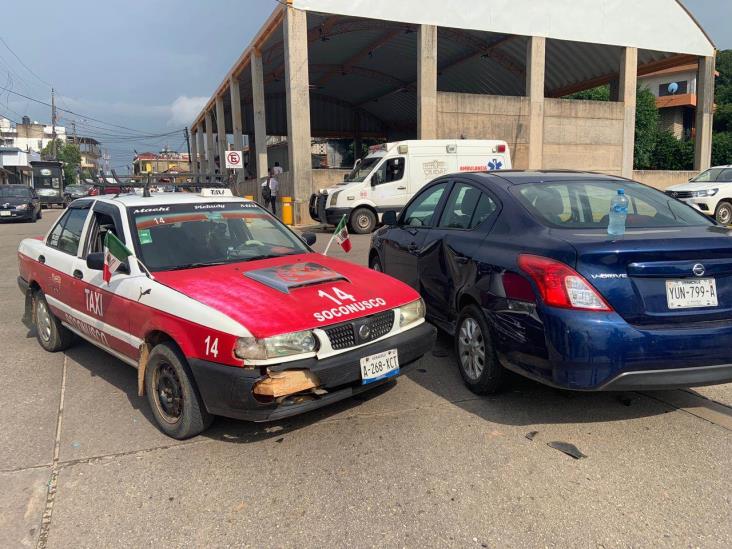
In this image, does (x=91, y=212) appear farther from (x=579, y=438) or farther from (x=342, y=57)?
(x=342, y=57)

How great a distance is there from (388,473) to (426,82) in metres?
19.4

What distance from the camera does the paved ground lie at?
2621 mm

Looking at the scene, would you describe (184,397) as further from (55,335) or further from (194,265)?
(55,335)

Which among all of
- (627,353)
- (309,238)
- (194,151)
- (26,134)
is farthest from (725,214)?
(26,134)

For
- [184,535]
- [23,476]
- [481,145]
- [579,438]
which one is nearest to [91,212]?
[23,476]

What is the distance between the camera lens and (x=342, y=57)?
31.6 meters

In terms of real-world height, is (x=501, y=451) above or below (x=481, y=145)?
below

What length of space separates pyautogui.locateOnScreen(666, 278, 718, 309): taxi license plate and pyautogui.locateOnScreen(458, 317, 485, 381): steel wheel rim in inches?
48.0

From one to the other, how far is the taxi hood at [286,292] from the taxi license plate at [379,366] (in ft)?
0.90

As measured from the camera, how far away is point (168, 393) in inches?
142

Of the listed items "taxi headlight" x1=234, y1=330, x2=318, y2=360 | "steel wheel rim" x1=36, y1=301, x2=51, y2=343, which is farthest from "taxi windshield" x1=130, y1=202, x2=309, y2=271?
"steel wheel rim" x1=36, y1=301, x2=51, y2=343

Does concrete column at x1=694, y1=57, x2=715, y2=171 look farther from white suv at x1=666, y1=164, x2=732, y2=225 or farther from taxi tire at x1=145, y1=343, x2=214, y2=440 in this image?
taxi tire at x1=145, y1=343, x2=214, y2=440

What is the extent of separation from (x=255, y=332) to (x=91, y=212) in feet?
8.63

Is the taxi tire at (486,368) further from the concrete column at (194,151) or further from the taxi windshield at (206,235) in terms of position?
the concrete column at (194,151)
